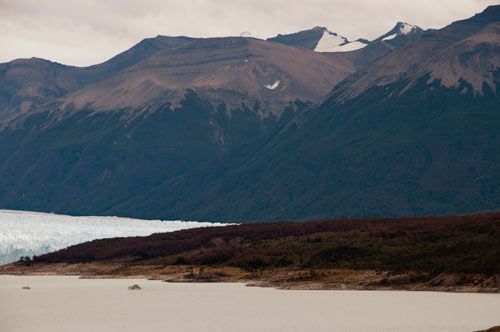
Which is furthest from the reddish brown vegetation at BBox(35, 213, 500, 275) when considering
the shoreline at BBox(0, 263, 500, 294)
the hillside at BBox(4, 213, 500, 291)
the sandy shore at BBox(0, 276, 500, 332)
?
the sandy shore at BBox(0, 276, 500, 332)

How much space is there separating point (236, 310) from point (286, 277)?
2489 centimetres

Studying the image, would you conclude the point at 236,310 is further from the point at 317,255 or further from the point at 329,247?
the point at 329,247

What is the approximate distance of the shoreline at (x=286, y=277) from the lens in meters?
84.3

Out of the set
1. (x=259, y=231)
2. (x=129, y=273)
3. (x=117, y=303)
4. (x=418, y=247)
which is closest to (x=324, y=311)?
(x=117, y=303)

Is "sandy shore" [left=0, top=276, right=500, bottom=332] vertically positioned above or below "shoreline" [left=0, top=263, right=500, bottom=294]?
above

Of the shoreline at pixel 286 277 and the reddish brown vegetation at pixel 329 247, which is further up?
the reddish brown vegetation at pixel 329 247

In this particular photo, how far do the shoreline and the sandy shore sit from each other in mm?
2686

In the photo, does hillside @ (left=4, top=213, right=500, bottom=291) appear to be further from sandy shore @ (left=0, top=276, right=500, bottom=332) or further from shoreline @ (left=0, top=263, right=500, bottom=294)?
sandy shore @ (left=0, top=276, right=500, bottom=332)

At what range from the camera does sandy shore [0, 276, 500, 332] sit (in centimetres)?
6397

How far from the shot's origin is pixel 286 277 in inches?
3853

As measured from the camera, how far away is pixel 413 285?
87438 millimetres

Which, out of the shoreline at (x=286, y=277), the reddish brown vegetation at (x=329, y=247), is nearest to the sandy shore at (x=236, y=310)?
the shoreline at (x=286, y=277)

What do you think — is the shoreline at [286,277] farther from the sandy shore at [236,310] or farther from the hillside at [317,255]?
the sandy shore at [236,310]

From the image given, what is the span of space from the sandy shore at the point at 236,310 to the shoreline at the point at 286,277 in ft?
8.81
